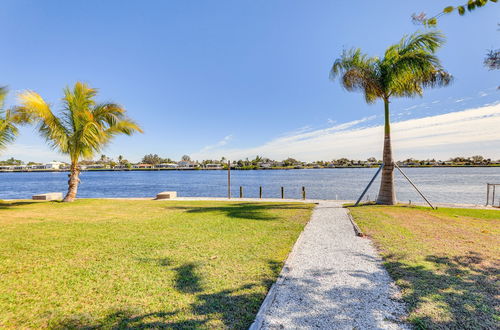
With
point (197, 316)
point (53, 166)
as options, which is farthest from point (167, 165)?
point (197, 316)

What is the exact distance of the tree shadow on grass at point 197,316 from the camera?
275cm

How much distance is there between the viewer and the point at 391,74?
12.4 meters

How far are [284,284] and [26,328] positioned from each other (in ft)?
10.6

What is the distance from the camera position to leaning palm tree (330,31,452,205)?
1181 cm

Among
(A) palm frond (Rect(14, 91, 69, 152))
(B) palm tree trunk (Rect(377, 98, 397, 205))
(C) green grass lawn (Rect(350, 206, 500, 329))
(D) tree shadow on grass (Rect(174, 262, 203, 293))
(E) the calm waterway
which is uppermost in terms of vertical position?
(A) palm frond (Rect(14, 91, 69, 152))

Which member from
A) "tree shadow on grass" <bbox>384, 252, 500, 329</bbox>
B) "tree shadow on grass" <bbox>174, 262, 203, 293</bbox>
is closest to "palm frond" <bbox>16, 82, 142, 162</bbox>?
"tree shadow on grass" <bbox>174, 262, 203, 293</bbox>

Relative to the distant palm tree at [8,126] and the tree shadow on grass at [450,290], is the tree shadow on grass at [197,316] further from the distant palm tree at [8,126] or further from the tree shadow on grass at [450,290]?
the distant palm tree at [8,126]

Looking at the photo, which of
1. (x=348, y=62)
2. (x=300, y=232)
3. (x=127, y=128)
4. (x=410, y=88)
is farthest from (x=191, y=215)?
(x=410, y=88)

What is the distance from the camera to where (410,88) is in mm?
13219

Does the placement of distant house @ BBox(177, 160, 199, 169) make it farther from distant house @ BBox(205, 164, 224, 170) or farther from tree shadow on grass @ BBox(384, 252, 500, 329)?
tree shadow on grass @ BBox(384, 252, 500, 329)

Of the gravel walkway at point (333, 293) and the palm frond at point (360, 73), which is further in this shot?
the palm frond at point (360, 73)

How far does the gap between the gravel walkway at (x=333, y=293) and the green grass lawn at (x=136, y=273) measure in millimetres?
266

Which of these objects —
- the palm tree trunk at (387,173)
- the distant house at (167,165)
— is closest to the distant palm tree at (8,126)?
the palm tree trunk at (387,173)

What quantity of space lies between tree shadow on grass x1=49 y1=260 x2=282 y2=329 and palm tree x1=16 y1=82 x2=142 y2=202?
506 inches
